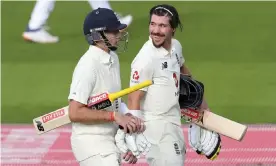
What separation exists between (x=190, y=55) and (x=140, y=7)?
3.22 metres

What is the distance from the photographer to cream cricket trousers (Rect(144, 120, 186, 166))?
7141 mm

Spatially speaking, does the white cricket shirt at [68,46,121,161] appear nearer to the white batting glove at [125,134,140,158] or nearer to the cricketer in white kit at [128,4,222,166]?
the white batting glove at [125,134,140,158]

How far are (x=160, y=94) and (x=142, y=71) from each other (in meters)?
0.27

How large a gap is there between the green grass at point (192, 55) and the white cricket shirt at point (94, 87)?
5162mm

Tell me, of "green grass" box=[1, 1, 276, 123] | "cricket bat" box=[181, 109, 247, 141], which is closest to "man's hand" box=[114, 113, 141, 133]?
"cricket bat" box=[181, 109, 247, 141]

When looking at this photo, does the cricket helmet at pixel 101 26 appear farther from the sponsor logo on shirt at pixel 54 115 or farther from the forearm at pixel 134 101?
the sponsor logo on shirt at pixel 54 115

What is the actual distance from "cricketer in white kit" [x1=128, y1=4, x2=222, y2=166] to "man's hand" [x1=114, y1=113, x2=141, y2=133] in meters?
0.59

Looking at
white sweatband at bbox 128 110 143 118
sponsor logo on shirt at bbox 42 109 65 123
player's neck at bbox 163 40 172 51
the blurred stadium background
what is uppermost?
player's neck at bbox 163 40 172 51

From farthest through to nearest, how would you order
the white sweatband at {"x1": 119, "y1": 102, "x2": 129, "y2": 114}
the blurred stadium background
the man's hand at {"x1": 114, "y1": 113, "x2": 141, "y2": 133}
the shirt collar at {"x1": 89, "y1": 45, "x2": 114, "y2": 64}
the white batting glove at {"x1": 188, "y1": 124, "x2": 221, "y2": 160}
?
the blurred stadium background
the white batting glove at {"x1": 188, "y1": 124, "x2": 221, "y2": 160}
the white sweatband at {"x1": 119, "y1": 102, "x2": 129, "y2": 114}
the shirt collar at {"x1": 89, "y1": 45, "x2": 114, "y2": 64}
the man's hand at {"x1": 114, "y1": 113, "x2": 141, "y2": 133}

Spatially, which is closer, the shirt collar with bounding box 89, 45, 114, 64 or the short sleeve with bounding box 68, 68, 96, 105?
the short sleeve with bounding box 68, 68, 96, 105

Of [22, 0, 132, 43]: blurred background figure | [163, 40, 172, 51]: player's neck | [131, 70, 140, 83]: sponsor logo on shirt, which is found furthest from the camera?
[22, 0, 132, 43]: blurred background figure

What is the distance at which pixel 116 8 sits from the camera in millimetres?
17250

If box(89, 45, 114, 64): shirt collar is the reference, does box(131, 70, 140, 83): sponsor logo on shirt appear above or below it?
below

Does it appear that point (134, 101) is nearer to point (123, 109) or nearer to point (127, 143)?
point (123, 109)
